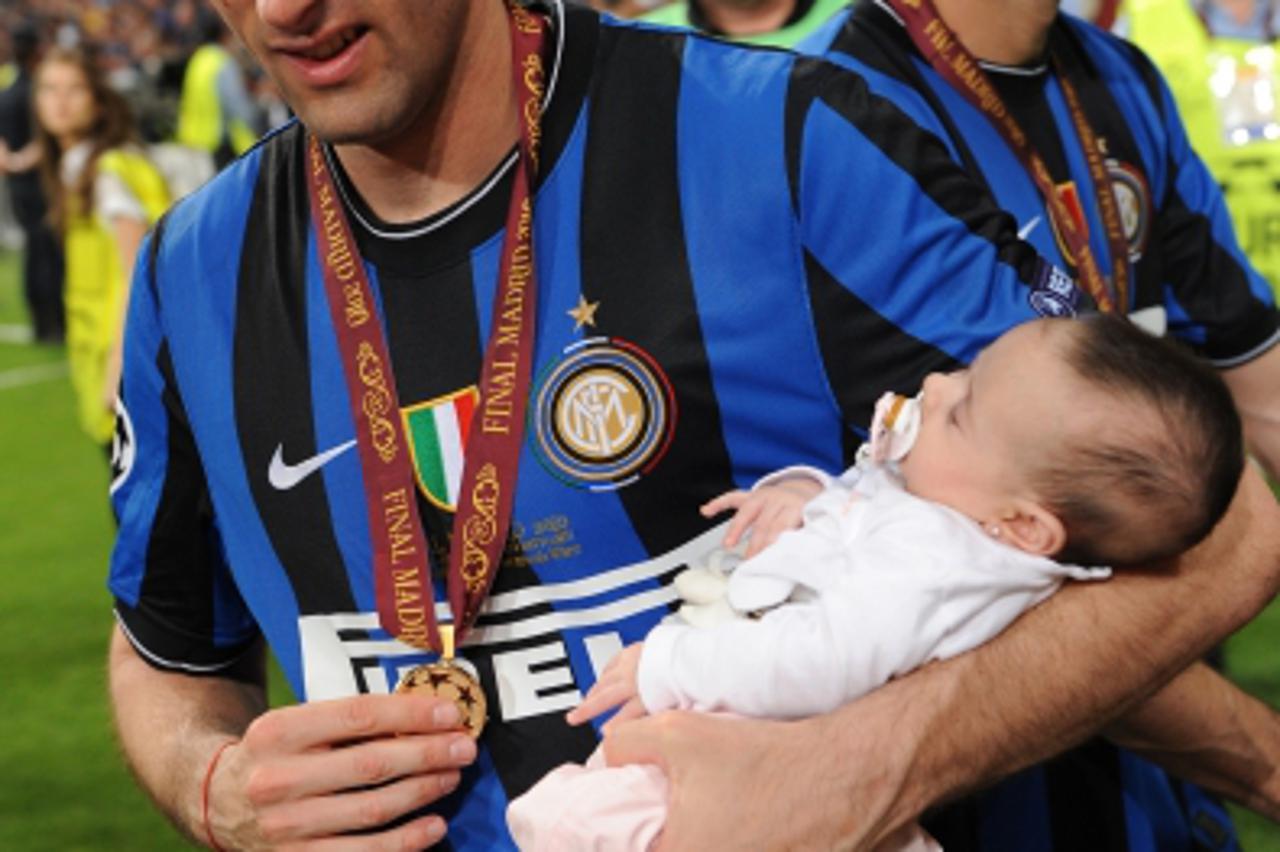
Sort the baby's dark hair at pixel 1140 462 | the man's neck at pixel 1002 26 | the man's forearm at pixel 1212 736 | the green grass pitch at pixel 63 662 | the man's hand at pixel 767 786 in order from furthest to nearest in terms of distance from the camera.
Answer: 1. the green grass pitch at pixel 63 662
2. the man's neck at pixel 1002 26
3. the man's forearm at pixel 1212 736
4. the baby's dark hair at pixel 1140 462
5. the man's hand at pixel 767 786

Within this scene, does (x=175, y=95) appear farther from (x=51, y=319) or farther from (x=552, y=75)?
(x=552, y=75)

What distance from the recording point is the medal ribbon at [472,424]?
190 cm

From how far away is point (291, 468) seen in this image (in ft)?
6.66

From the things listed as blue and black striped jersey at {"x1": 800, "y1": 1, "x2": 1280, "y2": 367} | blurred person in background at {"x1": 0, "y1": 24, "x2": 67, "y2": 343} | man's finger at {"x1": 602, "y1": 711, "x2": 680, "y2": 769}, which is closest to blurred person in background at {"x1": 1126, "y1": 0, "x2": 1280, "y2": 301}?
blue and black striped jersey at {"x1": 800, "y1": 1, "x2": 1280, "y2": 367}

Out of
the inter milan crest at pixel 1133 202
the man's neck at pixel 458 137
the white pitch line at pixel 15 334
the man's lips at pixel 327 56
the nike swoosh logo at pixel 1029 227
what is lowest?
the white pitch line at pixel 15 334

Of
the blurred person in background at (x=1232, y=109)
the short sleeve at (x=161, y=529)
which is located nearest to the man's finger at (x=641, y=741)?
the short sleeve at (x=161, y=529)

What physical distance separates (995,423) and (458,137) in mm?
646

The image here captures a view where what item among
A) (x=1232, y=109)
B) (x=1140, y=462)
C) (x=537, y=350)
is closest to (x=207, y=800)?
(x=537, y=350)

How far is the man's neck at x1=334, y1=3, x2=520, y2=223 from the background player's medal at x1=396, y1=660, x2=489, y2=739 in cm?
48

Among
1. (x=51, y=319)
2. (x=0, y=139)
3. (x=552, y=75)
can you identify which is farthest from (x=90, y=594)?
(x=0, y=139)

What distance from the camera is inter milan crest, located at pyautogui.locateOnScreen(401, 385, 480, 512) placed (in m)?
1.95

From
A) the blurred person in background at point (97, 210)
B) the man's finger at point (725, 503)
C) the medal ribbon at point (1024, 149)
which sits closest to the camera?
the man's finger at point (725, 503)

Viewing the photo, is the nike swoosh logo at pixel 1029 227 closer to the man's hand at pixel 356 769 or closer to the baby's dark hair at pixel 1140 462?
the baby's dark hair at pixel 1140 462

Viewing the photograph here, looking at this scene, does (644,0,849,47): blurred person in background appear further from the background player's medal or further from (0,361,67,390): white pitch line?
(0,361,67,390): white pitch line
